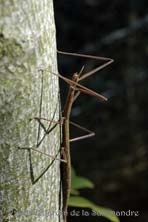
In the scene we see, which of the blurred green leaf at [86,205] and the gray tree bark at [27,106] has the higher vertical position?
the gray tree bark at [27,106]

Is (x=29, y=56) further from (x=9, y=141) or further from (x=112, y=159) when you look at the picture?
(x=112, y=159)

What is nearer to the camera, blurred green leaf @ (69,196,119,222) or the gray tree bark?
the gray tree bark

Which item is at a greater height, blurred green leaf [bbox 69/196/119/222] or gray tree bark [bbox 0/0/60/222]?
gray tree bark [bbox 0/0/60/222]

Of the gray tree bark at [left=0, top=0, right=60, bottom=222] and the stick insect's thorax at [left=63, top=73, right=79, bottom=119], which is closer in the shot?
the gray tree bark at [left=0, top=0, right=60, bottom=222]

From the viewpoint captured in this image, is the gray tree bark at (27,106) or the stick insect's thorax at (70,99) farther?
the stick insect's thorax at (70,99)

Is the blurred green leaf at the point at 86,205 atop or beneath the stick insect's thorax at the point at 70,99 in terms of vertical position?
beneath

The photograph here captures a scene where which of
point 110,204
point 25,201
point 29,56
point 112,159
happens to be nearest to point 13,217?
point 25,201

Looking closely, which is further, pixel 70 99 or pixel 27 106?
pixel 70 99

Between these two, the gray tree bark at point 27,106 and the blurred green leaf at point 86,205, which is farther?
the blurred green leaf at point 86,205

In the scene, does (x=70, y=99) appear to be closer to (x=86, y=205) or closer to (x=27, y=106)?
(x=86, y=205)

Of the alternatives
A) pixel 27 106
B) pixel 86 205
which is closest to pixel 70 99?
pixel 86 205
